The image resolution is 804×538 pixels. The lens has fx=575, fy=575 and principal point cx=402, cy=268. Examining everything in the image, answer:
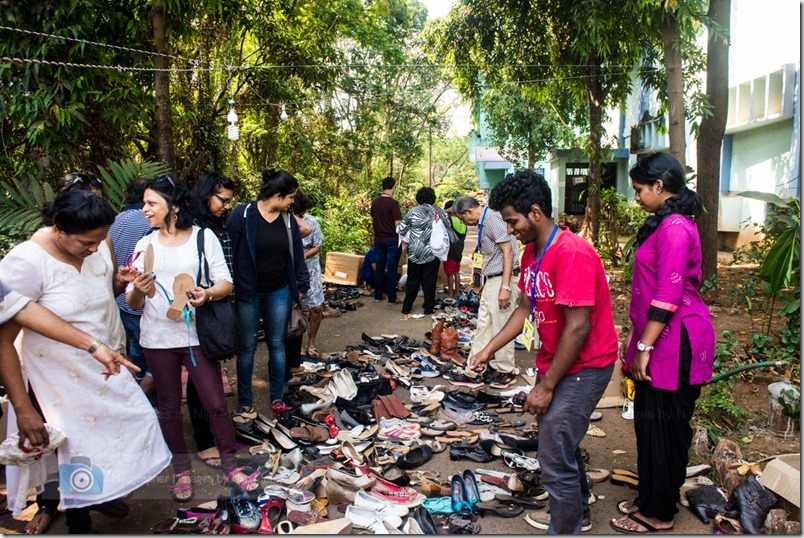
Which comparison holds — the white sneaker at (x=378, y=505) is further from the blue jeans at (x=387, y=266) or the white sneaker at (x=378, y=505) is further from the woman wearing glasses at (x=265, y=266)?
the blue jeans at (x=387, y=266)

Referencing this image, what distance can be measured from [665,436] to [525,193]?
154 centimetres

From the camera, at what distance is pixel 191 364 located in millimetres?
3566

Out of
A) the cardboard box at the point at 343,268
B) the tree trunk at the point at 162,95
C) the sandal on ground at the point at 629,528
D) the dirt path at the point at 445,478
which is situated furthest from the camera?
the cardboard box at the point at 343,268

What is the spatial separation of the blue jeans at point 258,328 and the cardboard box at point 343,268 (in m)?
5.67

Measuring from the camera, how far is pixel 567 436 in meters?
2.73

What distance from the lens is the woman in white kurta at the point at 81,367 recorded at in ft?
8.89

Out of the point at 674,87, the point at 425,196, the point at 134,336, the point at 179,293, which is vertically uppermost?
the point at 674,87

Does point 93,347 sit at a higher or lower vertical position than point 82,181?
lower

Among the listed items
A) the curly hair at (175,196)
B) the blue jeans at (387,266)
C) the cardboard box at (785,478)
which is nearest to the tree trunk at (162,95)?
the blue jeans at (387,266)

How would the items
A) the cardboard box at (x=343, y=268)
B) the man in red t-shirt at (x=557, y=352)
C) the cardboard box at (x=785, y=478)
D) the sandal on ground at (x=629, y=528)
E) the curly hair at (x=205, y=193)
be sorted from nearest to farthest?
the man in red t-shirt at (x=557, y=352), the cardboard box at (x=785, y=478), the sandal on ground at (x=629, y=528), the curly hair at (x=205, y=193), the cardboard box at (x=343, y=268)

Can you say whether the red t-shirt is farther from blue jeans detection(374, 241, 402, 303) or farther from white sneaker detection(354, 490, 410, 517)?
blue jeans detection(374, 241, 402, 303)

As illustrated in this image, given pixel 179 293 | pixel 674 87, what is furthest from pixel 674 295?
pixel 674 87

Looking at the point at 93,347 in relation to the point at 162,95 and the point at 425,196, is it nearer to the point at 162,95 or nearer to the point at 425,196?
the point at 162,95

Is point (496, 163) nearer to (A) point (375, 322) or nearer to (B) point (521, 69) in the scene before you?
→ (B) point (521, 69)
